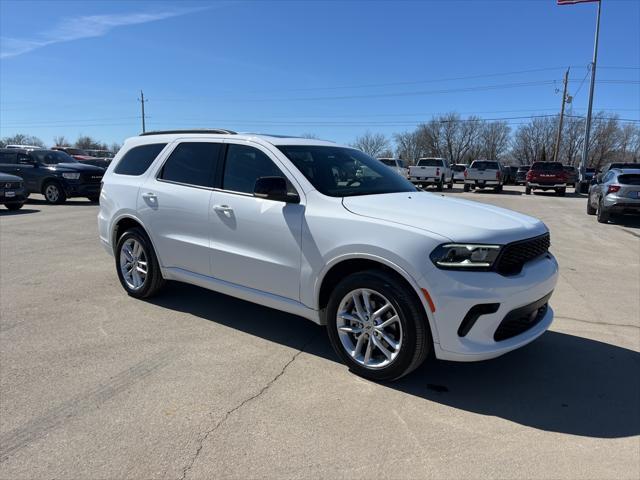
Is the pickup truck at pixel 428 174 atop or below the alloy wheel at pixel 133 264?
atop

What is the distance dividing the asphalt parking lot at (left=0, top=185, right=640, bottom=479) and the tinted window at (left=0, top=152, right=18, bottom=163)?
47.0 ft

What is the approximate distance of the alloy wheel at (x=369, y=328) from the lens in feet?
11.3

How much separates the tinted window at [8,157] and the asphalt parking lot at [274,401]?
14.3m

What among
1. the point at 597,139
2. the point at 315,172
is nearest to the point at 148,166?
the point at 315,172

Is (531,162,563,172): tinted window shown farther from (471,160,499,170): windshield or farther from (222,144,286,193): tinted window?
(222,144,286,193): tinted window

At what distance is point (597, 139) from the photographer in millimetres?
89438

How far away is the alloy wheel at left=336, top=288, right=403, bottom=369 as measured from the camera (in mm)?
3447

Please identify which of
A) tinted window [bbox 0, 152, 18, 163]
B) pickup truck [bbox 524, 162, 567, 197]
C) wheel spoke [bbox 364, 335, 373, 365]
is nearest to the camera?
wheel spoke [bbox 364, 335, 373, 365]

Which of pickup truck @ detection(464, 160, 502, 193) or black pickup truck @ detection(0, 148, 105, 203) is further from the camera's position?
pickup truck @ detection(464, 160, 502, 193)

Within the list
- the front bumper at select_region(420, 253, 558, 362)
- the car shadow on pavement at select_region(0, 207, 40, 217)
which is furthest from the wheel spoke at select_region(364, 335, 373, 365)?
the car shadow on pavement at select_region(0, 207, 40, 217)

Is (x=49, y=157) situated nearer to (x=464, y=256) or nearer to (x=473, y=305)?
(x=464, y=256)

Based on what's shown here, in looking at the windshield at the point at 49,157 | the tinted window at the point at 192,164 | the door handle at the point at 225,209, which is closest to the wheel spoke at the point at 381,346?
the door handle at the point at 225,209

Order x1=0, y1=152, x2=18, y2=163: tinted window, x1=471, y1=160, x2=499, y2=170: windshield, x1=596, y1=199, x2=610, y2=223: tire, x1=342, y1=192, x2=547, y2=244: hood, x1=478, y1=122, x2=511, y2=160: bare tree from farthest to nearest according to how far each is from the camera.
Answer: x1=478, y1=122, x2=511, y2=160: bare tree → x1=471, y1=160, x2=499, y2=170: windshield → x1=0, y1=152, x2=18, y2=163: tinted window → x1=596, y1=199, x2=610, y2=223: tire → x1=342, y1=192, x2=547, y2=244: hood

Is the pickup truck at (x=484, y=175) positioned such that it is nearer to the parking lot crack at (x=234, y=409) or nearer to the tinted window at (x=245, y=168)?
the tinted window at (x=245, y=168)
